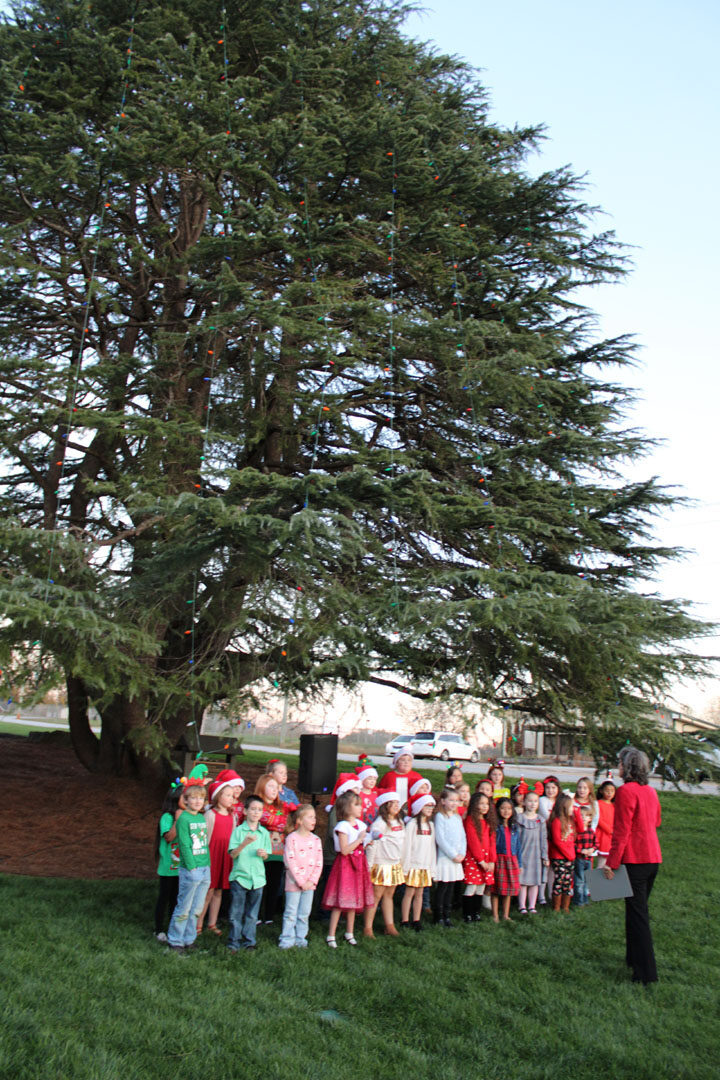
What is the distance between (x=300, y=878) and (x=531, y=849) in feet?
9.13

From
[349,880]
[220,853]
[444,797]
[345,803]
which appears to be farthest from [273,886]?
[444,797]

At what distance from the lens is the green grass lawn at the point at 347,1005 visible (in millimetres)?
3838

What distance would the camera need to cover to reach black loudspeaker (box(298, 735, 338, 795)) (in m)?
7.77

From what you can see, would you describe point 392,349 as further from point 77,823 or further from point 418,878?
point 77,823

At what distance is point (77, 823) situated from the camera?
10.2 metres

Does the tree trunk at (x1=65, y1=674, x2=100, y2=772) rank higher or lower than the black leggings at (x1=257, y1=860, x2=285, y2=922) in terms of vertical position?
higher

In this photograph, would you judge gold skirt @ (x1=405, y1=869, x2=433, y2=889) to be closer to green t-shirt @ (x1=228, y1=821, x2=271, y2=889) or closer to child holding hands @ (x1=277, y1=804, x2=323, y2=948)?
child holding hands @ (x1=277, y1=804, x2=323, y2=948)

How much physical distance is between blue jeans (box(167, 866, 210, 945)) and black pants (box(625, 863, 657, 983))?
314 centimetres

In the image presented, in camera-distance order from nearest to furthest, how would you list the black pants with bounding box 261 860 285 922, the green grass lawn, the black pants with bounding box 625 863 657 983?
the green grass lawn < the black pants with bounding box 625 863 657 983 < the black pants with bounding box 261 860 285 922

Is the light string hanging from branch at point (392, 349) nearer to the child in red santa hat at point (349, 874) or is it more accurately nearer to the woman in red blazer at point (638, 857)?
the child in red santa hat at point (349, 874)

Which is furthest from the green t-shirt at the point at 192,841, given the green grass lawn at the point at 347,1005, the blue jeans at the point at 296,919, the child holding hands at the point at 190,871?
the blue jeans at the point at 296,919

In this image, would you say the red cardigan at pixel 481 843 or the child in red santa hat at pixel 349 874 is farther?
the red cardigan at pixel 481 843

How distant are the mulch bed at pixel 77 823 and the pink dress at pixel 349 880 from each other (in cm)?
303

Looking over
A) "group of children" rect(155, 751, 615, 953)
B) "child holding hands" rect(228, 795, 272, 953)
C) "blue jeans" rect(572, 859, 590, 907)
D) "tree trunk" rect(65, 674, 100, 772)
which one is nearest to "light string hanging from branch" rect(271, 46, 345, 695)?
"group of children" rect(155, 751, 615, 953)
